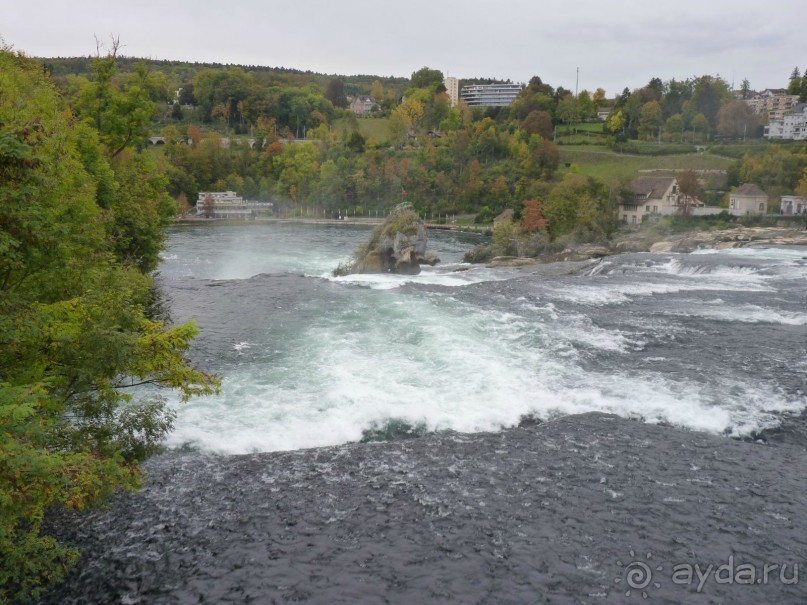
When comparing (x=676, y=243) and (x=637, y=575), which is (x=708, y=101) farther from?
(x=637, y=575)

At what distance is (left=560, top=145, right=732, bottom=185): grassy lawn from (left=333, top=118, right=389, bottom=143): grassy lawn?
130ft

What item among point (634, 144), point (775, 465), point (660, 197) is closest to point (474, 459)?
point (775, 465)

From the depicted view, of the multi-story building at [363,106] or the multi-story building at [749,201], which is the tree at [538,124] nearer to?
the multi-story building at [749,201]

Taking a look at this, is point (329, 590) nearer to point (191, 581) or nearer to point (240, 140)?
point (191, 581)

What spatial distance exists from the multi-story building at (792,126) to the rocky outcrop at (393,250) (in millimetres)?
86710

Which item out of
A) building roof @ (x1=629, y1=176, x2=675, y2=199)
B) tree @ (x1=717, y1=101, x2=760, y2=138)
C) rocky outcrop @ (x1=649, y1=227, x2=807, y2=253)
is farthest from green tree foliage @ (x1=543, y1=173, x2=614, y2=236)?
tree @ (x1=717, y1=101, x2=760, y2=138)

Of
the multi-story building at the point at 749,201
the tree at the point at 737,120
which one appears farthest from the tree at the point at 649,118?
the multi-story building at the point at 749,201

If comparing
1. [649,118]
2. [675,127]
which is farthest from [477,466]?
[649,118]

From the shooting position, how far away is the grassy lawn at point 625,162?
9675 centimetres

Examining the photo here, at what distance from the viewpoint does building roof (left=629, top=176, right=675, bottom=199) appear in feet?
248

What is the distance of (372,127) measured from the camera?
143 meters

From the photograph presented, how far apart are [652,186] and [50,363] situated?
75.4 metres

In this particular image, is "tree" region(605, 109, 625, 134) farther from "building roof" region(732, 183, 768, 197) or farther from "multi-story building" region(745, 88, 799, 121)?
"building roof" region(732, 183, 768, 197)

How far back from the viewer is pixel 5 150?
8.95 metres
